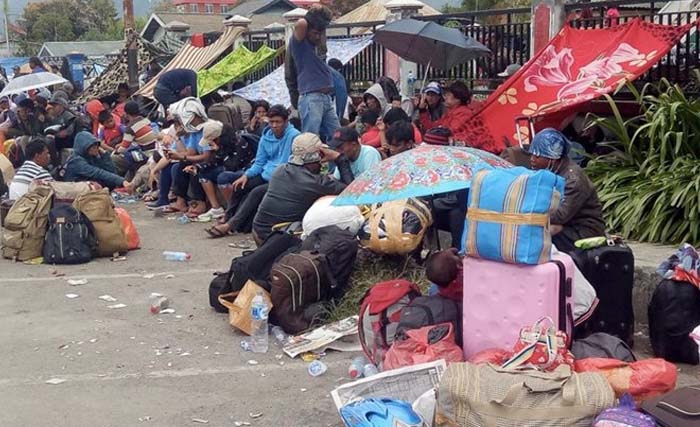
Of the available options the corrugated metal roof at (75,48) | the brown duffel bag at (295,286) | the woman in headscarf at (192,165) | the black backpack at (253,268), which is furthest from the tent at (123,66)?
the corrugated metal roof at (75,48)

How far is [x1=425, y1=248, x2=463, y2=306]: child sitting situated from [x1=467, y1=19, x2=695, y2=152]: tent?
377 cm

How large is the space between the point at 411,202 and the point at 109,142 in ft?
28.9

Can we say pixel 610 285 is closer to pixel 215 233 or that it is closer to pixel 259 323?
pixel 259 323

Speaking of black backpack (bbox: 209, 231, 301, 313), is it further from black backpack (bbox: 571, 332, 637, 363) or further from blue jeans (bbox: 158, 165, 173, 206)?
blue jeans (bbox: 158, 165, 173, 206)

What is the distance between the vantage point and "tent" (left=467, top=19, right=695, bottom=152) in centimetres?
898

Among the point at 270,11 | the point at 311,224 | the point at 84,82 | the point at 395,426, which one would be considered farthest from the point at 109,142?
the point at 270,11

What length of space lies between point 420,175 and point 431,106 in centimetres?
578

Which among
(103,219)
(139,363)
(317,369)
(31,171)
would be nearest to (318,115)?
(103,219)

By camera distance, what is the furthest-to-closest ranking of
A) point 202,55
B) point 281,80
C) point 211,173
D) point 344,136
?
point 202,55 → point 281,80 → point 211,173 → point 344,136

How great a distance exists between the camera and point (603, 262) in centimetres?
600

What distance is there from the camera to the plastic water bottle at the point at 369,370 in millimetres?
5720

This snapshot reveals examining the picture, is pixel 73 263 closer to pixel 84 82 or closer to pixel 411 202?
pixel 411 202

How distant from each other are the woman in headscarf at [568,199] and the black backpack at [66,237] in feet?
15.8

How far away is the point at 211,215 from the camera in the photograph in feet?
37.0
